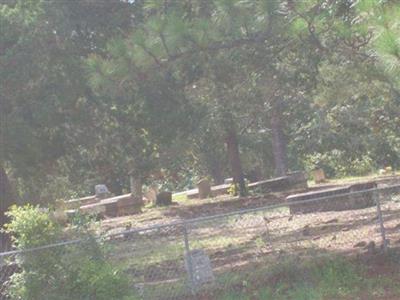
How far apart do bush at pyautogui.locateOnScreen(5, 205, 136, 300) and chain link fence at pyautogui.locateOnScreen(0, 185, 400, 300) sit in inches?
4.0

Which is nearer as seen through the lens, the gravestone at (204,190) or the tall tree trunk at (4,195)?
the tall tree trunk at (4,195)

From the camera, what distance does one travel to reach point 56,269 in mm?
8570

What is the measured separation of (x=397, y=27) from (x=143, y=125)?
12885 mm

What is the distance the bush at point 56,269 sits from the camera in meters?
8.39

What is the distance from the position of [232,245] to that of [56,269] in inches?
219

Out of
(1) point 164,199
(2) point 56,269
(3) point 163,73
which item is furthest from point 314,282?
(1) point 164,199

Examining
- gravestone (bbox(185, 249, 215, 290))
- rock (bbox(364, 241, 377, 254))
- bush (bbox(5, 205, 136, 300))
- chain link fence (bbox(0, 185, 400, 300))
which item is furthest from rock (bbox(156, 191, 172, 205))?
bush (bbox(5, 205, 136, 300))

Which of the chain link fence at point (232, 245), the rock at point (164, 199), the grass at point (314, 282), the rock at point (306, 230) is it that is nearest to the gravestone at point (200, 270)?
the chain link fence at point (232, 245)

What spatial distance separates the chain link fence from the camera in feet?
31.2

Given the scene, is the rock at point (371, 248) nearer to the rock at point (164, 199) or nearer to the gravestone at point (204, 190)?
the rock at point (164, 199)

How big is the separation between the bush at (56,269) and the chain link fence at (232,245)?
4.0 inches

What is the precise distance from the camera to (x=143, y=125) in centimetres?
1939

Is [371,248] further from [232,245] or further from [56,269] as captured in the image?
[56,269]

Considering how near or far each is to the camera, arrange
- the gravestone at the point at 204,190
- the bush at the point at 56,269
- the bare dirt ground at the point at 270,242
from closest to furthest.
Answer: the bush at the point at 56,269 → the bare dirt ground at the point at 270,242 → the gravestone at the point at 204,190
